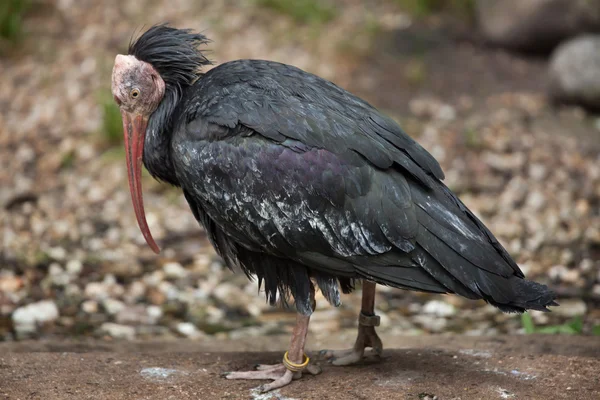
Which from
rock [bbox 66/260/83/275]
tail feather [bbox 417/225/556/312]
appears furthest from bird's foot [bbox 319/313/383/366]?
rock [bbox 66/260/83/275]

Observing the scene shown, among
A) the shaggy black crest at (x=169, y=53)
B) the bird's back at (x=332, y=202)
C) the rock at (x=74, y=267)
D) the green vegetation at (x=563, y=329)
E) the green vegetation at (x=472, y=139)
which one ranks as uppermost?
the green vegetation at (x=472, y=139)

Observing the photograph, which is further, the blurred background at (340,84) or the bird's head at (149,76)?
the blurred background at (340,84)

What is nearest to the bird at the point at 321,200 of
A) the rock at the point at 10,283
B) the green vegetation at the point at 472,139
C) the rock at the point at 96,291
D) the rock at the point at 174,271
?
the rock at the point at 96,291

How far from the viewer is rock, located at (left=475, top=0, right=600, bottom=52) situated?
30.4 feet

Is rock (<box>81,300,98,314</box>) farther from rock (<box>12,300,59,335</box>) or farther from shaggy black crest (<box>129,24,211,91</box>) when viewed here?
shaggy black crest (<box>129,24,211,91</box>)

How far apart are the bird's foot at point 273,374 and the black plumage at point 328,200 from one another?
0.40m

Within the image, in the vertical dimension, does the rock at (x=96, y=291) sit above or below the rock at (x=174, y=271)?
below

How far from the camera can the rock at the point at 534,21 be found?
30.4 ft

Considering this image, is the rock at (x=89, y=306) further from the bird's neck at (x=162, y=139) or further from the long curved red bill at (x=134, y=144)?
the bird's neck at (x=162, y=139)

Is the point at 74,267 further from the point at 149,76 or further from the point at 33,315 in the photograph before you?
the point at 149,76

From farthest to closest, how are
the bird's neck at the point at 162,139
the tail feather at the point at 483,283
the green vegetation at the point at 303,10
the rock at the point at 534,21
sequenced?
the green vegetation at the point at 303,10 → the rock at the point at 534,21 → the bird's neck at the point at 162,139 → the tail feather at the point at 483,283

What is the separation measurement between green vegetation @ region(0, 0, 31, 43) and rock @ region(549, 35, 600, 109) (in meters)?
6.25

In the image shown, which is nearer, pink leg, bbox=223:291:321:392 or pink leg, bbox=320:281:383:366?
pink leg, bbox=223:291:321:392

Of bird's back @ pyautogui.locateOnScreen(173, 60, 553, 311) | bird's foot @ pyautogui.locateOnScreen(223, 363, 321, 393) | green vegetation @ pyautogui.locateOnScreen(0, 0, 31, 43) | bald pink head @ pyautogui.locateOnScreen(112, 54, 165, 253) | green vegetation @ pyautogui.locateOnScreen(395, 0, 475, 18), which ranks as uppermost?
green vegetation @ pyautogui.locateOnScreen(395, 0, 475, 18)
